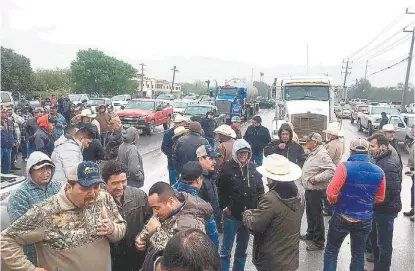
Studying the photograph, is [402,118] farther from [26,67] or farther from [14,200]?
[26,67]

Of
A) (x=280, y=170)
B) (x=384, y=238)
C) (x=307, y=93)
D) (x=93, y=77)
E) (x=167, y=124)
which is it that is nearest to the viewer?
(x=280, y=170)

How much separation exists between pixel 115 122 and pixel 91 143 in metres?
1.35

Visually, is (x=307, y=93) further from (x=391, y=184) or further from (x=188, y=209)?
(x=188, y=209)

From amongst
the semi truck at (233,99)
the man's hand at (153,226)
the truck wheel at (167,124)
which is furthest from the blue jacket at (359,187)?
the semi truck at (233,99)

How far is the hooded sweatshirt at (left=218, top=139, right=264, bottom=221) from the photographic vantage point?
4.54 meters

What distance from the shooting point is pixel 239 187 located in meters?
4.56

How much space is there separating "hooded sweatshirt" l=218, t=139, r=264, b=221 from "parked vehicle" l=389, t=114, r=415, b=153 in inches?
601

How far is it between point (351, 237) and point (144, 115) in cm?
1663

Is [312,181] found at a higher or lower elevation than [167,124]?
higher

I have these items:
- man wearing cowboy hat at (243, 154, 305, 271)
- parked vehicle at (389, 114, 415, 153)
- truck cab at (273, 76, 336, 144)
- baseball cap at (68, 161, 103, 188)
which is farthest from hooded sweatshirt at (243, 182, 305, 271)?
parked vehicle at (389, 114, 415, 153)

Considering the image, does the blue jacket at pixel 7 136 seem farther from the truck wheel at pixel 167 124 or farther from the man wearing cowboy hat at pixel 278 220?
the truck wheel at pixel 167 124

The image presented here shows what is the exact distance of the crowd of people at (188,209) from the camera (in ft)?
8.36

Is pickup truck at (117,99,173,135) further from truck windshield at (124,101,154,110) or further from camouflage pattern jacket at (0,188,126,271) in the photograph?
camouflage pattern jacket at (0,188,126,271)

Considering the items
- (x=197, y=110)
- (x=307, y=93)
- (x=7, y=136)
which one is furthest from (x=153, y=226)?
(x=197, y=110)
